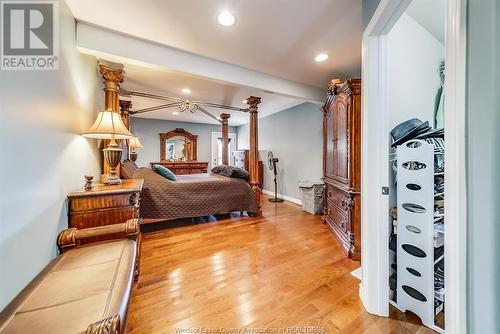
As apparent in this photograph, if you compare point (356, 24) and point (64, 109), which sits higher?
point (356, 24)

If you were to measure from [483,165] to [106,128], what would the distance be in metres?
2.32

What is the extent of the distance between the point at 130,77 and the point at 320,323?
3.83 metres

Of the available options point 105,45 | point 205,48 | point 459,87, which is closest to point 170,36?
point 205,48

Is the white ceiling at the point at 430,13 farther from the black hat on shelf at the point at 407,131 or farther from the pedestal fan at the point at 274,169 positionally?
the pedestal fan at the point at 274,169

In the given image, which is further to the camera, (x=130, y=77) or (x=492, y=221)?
(x=130, y=77)

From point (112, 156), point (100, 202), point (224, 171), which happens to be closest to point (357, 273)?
point (100, 202)

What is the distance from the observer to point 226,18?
1740mm

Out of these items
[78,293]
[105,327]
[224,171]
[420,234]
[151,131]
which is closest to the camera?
[105,327]

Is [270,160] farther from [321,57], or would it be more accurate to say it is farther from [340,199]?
[321,57]

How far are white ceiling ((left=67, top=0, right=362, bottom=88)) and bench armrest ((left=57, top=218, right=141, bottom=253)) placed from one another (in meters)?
1.78

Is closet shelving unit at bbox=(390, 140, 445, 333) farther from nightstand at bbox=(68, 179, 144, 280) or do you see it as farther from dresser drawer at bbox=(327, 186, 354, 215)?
nightstand at bbox=(68, 179, 144, 280)

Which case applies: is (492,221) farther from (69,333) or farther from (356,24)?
(356,24)

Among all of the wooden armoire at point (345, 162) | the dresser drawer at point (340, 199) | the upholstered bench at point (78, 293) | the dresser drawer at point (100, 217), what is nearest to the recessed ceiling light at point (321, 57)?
the wooden armoire at point (345, 162)

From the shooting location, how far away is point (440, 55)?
197cm
